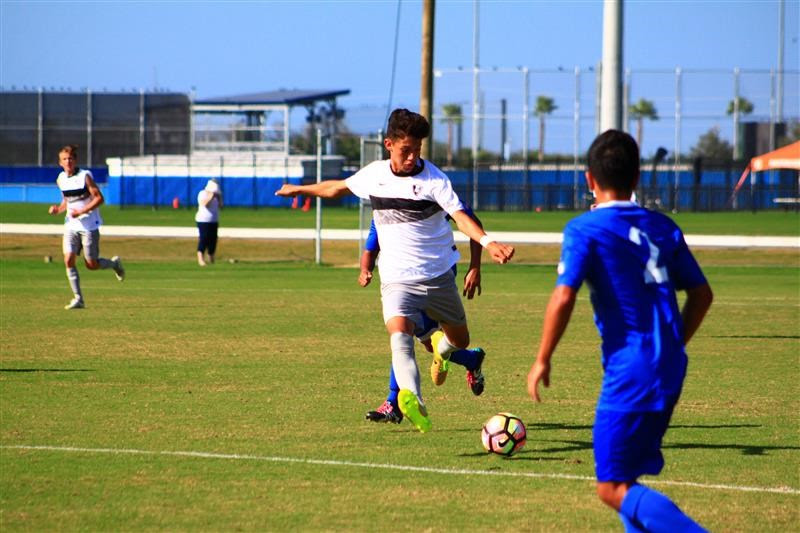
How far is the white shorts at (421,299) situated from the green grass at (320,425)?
0.88 metres

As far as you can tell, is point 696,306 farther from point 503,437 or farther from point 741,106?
point 741,106

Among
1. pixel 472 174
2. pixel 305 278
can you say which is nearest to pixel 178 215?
pixel 472 174

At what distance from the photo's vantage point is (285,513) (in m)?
7.01

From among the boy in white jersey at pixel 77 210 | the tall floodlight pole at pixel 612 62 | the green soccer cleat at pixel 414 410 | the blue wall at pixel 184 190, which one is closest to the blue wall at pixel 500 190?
the blue wall at pixel 184 190

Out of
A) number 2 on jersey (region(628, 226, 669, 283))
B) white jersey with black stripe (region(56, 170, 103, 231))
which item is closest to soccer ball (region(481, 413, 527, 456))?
number 2 on jersey (region(628, 226, 669, 283))

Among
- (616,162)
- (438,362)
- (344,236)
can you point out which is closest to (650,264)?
(616,162)

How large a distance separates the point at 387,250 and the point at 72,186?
1051 cm

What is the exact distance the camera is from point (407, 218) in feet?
29.7

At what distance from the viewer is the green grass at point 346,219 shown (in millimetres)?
47375

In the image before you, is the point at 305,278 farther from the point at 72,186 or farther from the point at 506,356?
the point at 506,356

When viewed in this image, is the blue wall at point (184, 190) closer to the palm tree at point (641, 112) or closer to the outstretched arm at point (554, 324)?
the palm tree at point (641, 112)

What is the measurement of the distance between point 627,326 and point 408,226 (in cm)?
383

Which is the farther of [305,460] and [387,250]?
[387,250]

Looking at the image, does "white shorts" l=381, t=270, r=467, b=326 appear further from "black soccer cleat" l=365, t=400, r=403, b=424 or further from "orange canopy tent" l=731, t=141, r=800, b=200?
"orange canopy tent" l=731, t=141, r=800, b=200
